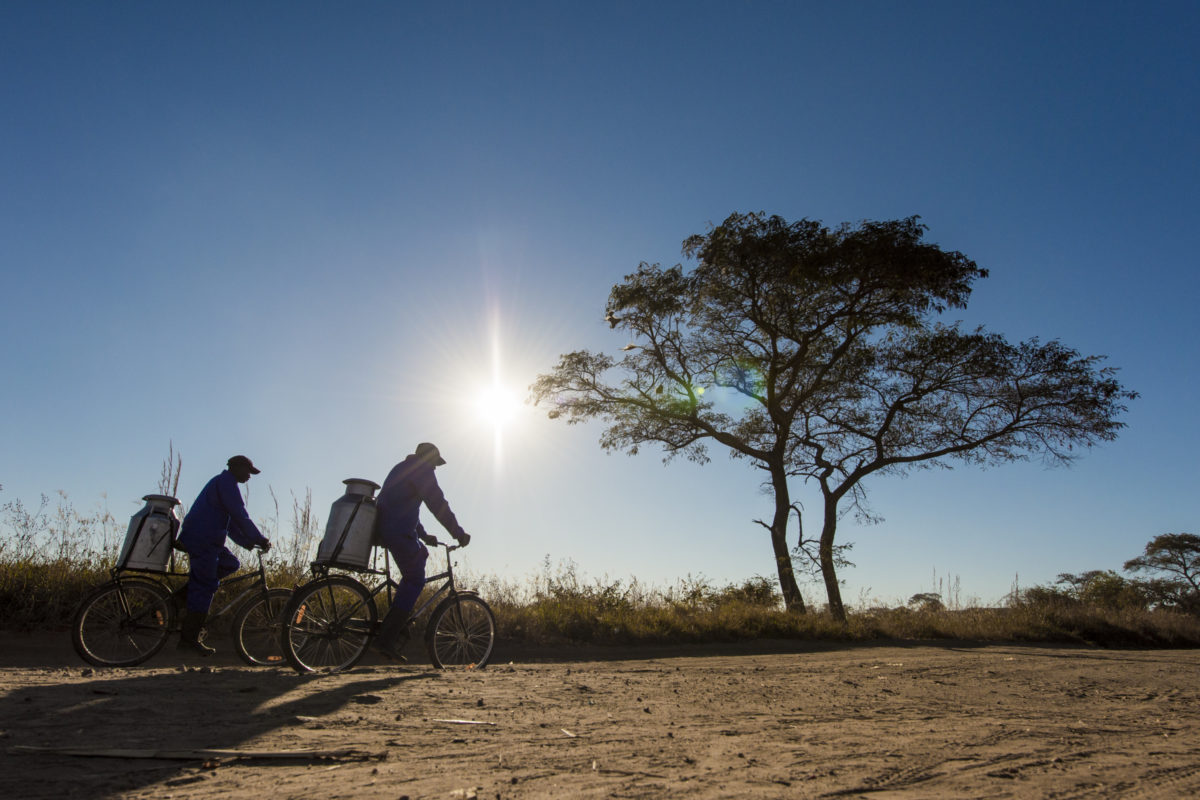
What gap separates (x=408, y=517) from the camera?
7031 millimetres

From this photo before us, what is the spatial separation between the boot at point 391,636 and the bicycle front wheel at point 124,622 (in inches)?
82.8

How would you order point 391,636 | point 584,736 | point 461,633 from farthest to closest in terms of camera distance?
point 461,633
point 391,636
point 584,736

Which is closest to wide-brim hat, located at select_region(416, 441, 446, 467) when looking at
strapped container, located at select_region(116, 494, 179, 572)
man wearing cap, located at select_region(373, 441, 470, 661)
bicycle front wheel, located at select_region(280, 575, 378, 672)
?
man wearing cap, located at select_region(373, 441, 470, 661)

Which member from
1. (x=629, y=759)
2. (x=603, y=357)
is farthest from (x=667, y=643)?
(x=603, y=357)

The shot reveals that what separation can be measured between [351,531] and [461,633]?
177 cm

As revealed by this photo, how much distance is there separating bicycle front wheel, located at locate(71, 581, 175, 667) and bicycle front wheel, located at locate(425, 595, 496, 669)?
2520 mm

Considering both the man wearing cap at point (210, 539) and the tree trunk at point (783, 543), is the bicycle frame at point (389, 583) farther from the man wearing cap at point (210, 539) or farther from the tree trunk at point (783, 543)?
the tree trunk at point (783, 543)

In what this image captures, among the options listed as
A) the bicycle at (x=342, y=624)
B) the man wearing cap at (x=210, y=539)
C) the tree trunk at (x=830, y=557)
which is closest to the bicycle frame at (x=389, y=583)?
the bicycle at (x=342, y=624)

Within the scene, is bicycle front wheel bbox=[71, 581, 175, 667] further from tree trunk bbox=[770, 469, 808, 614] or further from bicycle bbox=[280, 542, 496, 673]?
tree trunk bbox=[770, 469, 808, 614]

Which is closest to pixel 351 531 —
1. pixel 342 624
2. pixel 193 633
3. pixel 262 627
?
pixel 342 624

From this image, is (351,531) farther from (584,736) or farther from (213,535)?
(584,736)

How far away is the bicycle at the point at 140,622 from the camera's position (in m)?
6.73

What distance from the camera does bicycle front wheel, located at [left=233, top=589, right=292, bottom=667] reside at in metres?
6.99

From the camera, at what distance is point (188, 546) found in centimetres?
705
